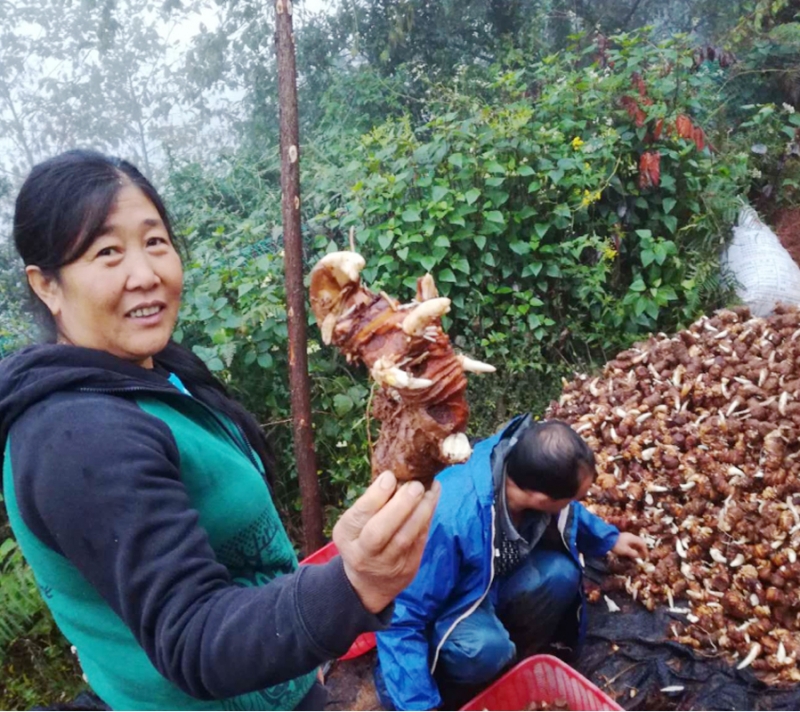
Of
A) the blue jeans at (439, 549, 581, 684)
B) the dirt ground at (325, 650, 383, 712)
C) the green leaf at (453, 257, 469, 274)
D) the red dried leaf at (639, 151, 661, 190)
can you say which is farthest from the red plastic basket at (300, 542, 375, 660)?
the red dried leaf at (639, 151, 661, 190)

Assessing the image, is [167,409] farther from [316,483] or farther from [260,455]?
[316,483]

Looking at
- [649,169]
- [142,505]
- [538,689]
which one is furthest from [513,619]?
[649,169]

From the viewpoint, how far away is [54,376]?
1.24 m

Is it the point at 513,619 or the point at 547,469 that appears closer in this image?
the point at 547,469

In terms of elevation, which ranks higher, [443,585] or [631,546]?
[443,585]

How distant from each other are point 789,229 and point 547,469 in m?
5.47

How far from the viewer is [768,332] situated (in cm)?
419

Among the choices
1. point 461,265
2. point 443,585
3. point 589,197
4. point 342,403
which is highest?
point 589,197

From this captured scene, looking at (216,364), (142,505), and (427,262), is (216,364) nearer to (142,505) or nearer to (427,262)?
(427,262)

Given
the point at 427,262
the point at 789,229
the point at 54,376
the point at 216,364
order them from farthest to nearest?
the point at 789,229 → the point at 427,262 → the point at 216,364 → the point at 54,376

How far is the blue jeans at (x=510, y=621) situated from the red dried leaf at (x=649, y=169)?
3248 millimetres

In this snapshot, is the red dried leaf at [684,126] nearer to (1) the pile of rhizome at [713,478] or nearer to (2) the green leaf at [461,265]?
(1) the pile of rhizome at [713,478]

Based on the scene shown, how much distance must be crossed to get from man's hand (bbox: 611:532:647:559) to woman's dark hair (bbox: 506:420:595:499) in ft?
2.91

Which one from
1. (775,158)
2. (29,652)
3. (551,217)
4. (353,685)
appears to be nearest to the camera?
(353,685)
